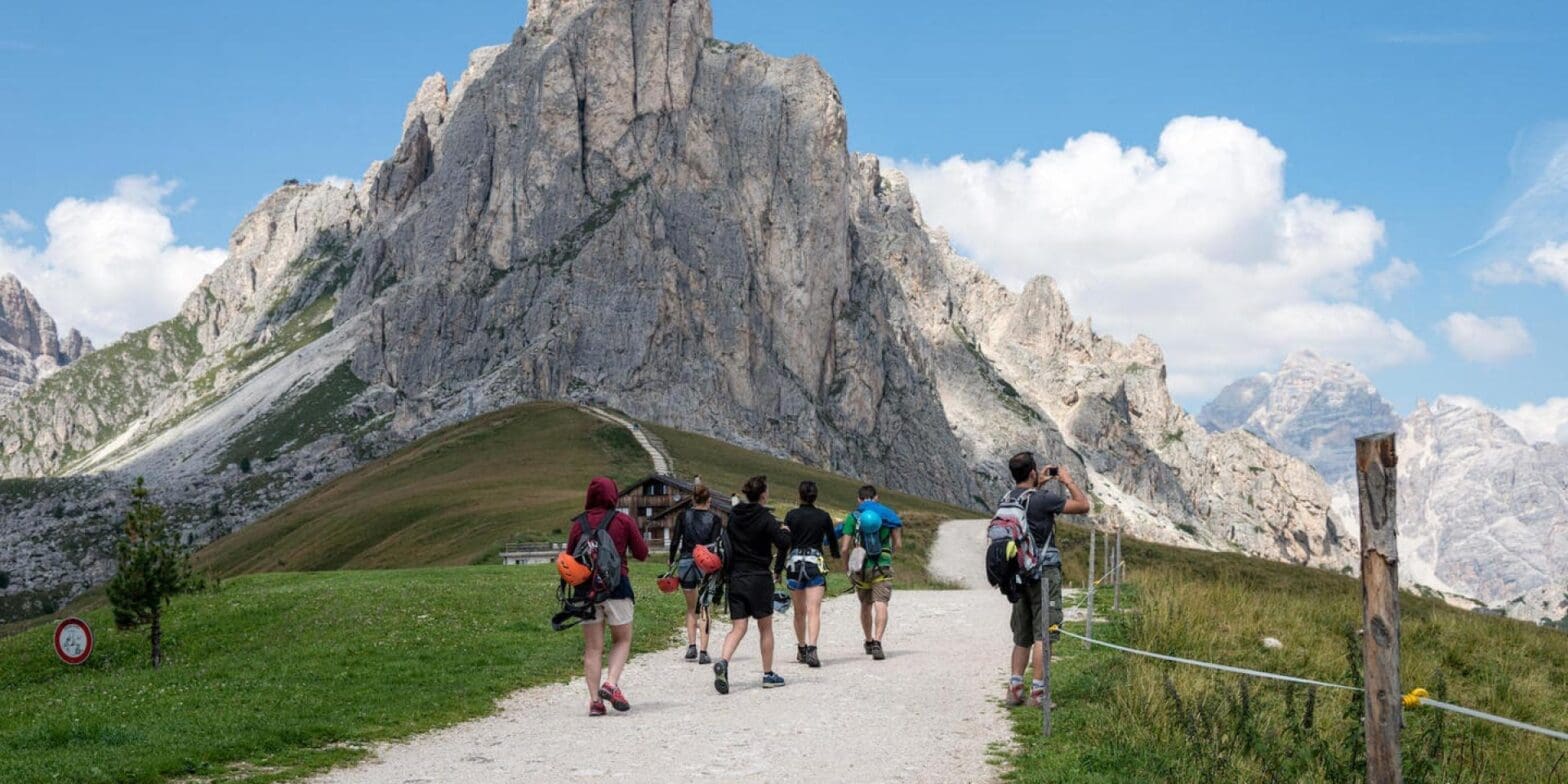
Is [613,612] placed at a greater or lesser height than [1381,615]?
lesser

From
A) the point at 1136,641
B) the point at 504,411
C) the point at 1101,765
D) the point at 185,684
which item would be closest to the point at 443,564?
the point at 185,684

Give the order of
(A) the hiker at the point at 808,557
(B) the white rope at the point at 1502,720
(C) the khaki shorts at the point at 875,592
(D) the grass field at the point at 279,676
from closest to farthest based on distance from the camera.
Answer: (B) the white rope at the point at 1502,720, (D) the grass field at the point at 279,676, (A) the hiker at the point at 808,557, (C) the khaki shorts at the point at 875,592

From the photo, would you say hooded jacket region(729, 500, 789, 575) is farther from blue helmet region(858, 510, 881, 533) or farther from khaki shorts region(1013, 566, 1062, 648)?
khaki shorts region(1013, 566, 1062, 648)

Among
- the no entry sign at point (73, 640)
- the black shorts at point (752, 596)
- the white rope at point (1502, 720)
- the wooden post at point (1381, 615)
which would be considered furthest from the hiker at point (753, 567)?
the no entry sign at point (73, 640)

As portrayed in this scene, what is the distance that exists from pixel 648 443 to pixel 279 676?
100 metres

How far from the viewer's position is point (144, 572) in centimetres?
2525

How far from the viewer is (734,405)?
199 metres

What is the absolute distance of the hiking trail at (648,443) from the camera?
10506cm

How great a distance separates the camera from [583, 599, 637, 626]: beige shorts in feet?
51.1

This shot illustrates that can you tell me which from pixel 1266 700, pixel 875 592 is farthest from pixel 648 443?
pixel 1266 700

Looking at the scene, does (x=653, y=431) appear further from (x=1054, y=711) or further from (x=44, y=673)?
(x=1054, y=711)

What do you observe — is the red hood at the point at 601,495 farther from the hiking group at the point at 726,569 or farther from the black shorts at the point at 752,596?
the black shorts at the point at 752,596

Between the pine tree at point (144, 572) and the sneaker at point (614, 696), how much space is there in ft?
43.9

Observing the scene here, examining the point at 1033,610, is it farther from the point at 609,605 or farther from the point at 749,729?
the point at 609,605
